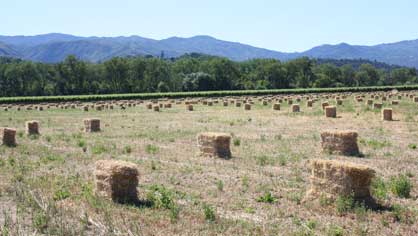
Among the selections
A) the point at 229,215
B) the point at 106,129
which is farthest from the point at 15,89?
the point at 229,215

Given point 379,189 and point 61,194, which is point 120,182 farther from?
point 379,189

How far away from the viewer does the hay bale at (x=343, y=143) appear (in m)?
17.9

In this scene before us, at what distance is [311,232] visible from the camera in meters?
9.22

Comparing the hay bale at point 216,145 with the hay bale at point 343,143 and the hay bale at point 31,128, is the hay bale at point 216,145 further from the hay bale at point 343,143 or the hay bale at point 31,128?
the hay bale at point 31,128

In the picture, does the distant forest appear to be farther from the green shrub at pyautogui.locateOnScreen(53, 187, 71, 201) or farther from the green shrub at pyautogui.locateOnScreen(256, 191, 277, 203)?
the green shrub at pyautogui.locateOnScreen(256, 191, 277, 203)

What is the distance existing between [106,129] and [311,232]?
20.8 m

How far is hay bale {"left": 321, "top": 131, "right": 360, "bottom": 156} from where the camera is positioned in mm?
17891

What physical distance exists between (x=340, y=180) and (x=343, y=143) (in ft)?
23.4

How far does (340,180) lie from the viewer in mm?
11141

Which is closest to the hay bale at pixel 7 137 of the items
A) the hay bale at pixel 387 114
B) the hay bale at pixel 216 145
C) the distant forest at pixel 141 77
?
the hay bale at pixel 216 145

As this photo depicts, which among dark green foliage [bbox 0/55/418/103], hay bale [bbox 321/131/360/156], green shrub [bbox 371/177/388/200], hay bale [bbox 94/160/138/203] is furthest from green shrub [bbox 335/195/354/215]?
dark green foliage [bbox 0/55/418/103]

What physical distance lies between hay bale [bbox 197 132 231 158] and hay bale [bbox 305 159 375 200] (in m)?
6.52

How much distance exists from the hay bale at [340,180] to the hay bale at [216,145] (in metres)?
6.52

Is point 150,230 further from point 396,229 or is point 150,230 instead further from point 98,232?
point 396,229
